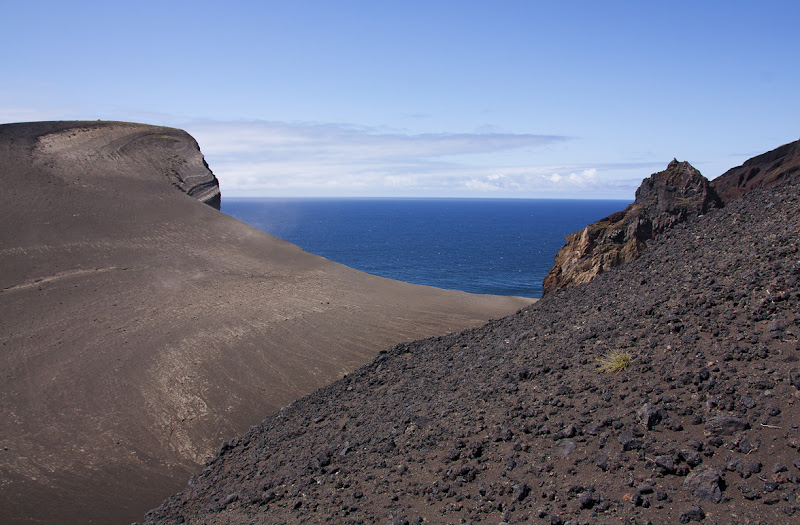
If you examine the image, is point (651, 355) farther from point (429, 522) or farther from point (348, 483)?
point (348, 483)

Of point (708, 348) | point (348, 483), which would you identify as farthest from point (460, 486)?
point (708, 348)

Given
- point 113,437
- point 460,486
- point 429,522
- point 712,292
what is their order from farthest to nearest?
point 113,437, point 712,292, point 460,486, point 429,522

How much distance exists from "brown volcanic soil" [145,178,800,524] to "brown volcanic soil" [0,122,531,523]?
2.93 meters

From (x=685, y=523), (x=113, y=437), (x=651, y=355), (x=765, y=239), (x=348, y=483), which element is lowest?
(x=113, y=437)

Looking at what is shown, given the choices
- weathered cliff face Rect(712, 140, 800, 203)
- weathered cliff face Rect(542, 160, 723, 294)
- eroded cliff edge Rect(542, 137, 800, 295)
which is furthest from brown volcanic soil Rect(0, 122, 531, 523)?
weathered cliff face Rect(712, 140, 800, 203)

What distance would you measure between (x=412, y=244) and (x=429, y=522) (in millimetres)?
74839

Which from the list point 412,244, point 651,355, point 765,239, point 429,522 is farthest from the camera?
point 412,244

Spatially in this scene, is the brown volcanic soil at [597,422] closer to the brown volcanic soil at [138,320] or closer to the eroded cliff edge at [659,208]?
the brown volcanic soil at [138,320]

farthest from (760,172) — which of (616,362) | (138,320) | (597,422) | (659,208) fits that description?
(138,320)

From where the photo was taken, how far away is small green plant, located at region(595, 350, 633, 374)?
8.11 metres

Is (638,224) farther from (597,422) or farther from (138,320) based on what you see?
(138,320)

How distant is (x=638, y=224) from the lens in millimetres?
16594

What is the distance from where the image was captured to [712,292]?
340 inches

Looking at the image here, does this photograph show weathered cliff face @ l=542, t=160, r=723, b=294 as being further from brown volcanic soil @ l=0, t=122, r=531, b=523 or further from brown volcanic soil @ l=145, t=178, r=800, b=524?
brown volcanic soil @ l=0, t=122, r=531, b=523
